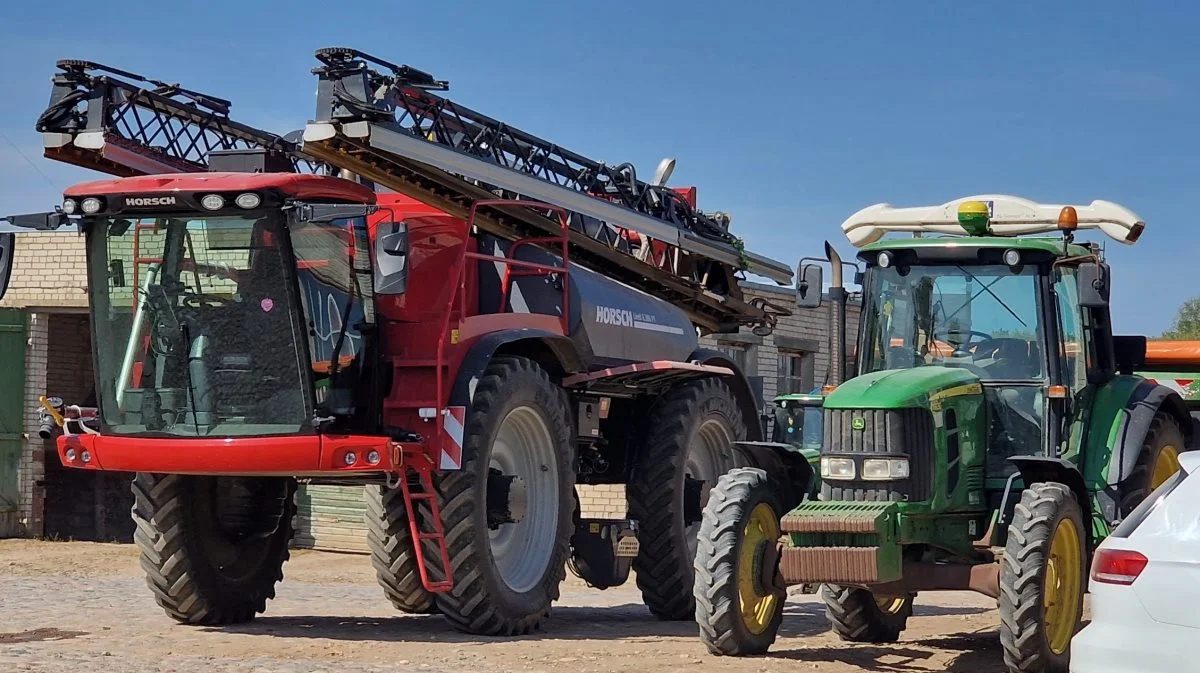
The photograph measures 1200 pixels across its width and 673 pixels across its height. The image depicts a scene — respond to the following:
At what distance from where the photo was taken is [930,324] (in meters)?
11.0

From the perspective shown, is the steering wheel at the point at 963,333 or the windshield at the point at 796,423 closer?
the steering wheel at the point at 963,333

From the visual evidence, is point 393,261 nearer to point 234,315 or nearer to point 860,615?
point 234,315

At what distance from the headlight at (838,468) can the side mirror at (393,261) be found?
9.00 ft

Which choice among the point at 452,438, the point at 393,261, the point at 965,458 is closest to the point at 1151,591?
the point at 965,458

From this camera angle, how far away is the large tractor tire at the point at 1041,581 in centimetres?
935

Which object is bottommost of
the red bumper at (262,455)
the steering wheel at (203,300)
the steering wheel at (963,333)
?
the red bumper at (262,455)

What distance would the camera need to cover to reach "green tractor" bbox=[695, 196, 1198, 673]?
975cm

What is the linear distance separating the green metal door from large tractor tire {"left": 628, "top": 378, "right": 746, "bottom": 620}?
1055 centimetres

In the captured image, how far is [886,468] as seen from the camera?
396 inches

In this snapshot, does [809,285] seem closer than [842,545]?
No

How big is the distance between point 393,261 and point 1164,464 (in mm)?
5120

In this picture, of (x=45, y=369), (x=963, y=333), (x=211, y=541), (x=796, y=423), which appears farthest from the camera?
(x=45, y=369)

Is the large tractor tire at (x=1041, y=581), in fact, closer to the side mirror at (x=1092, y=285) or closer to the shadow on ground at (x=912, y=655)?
the shadow on ground at (x=912, y=655)

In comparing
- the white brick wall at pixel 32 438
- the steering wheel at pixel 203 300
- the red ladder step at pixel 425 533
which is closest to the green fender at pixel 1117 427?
the red ladder step at pixel 425 533
